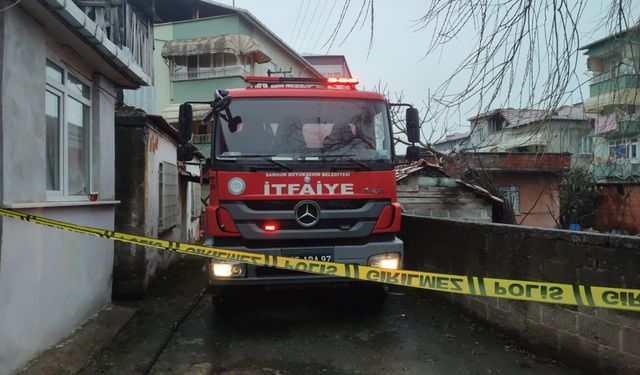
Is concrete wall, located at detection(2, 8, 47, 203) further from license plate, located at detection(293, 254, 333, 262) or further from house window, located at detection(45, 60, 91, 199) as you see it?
license plate, located at detection(293, 254, 333, 262)

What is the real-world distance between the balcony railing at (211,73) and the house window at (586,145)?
2081cm

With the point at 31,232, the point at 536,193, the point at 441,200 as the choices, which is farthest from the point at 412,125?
the point at 536,193

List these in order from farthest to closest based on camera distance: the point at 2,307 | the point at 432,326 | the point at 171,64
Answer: the point at 171,64
the point at 432,326
the point at 2,307

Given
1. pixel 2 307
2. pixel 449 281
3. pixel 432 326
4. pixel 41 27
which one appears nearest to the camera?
pixel 2 307

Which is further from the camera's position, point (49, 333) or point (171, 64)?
point (171, 64)

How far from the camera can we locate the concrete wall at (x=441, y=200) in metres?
12.1

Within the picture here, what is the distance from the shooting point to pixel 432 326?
220 inches

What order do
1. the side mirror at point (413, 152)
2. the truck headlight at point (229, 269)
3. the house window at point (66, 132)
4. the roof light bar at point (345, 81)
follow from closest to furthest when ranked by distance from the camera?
1. the house window at point (66, 132)
2. the truck headlight at point (229, 269)
3. the side mirror at point (413, 152)
4. the roof light bar at point (345, 81)

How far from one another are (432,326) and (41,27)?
5.00 meters

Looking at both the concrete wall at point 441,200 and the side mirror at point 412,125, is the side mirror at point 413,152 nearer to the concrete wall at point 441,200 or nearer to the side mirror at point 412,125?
the side mirror at point 412,125

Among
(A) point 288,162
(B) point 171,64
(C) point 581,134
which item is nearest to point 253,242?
(A) point 288,162

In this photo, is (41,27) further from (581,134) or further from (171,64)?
(171,64)

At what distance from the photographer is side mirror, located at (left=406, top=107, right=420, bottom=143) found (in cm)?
595

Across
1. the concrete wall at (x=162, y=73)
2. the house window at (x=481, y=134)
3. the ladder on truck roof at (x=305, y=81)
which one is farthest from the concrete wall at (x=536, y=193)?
the house window at (x=481, y=134)
